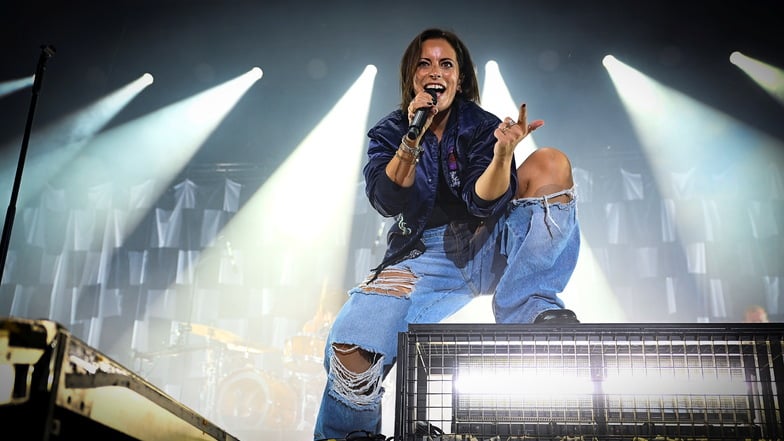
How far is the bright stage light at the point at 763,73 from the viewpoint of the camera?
25.3 ft

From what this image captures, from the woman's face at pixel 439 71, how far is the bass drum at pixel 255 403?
5.05m

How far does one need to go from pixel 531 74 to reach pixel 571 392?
7.22 m

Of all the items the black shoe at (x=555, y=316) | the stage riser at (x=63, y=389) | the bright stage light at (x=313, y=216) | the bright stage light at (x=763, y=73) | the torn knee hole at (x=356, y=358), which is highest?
the bright stage light at (x=763, y=73)

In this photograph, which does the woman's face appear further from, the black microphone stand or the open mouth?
the black microphone stand

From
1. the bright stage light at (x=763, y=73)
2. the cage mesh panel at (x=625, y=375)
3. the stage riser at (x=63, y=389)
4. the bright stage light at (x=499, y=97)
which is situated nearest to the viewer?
the stage riser at (x=63, y=389)

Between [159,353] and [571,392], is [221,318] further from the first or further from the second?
[571,392]

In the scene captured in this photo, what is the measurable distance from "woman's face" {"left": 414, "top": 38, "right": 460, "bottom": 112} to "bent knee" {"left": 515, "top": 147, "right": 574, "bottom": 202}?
44 centimetres

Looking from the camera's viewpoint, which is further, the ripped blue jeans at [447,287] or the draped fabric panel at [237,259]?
the draped fabric panel at [237,259]

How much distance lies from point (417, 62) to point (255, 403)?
5.20 metres

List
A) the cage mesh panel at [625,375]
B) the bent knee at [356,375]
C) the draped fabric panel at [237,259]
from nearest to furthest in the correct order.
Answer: the cage mesh panel at [625,375]
the bent knee at [356,375]
the draped fabric panel at [237,259]

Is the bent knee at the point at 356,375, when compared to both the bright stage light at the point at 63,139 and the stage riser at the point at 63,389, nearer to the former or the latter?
the stage riser at the point at 63,389

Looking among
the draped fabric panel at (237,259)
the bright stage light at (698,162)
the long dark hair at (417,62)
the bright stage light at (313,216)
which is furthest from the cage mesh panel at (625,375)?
the bright stage light at (313,216)

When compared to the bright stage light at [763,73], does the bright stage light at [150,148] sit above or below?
below

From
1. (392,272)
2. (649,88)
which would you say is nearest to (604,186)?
(649,88)
